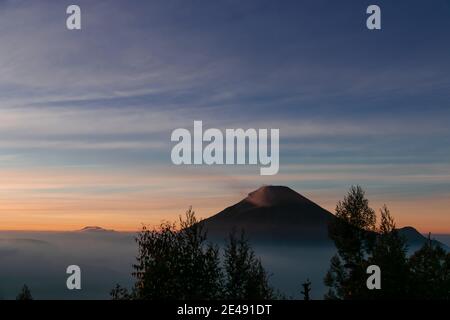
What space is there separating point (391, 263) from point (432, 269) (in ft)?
39.5

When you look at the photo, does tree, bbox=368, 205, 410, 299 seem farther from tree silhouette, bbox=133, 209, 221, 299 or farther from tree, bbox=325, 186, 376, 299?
tree silhouette, bbox=133, 209, 221, 299

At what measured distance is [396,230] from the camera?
58906 millimetres

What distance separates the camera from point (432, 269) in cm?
6581

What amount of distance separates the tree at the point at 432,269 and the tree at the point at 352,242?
5571mm

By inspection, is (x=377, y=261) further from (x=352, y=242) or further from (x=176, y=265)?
(x=176, y=265)

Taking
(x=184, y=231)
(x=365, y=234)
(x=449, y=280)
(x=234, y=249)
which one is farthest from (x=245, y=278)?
(x=449, y=280)

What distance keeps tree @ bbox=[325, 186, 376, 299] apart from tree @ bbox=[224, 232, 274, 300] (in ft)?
31.3

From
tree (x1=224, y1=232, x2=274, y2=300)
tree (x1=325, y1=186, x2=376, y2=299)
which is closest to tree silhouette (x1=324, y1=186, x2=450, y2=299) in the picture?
tree (x1=325, y1=186, x2=376, y2=299)

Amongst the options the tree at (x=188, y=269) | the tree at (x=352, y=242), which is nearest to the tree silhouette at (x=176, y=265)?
the tree at (x=188, y=269)

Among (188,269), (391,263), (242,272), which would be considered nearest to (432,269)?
(391,263)

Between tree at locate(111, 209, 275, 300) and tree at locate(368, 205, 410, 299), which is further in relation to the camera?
tree at locate(368, 205, 410, 299)

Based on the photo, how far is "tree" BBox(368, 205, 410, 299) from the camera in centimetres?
5497
